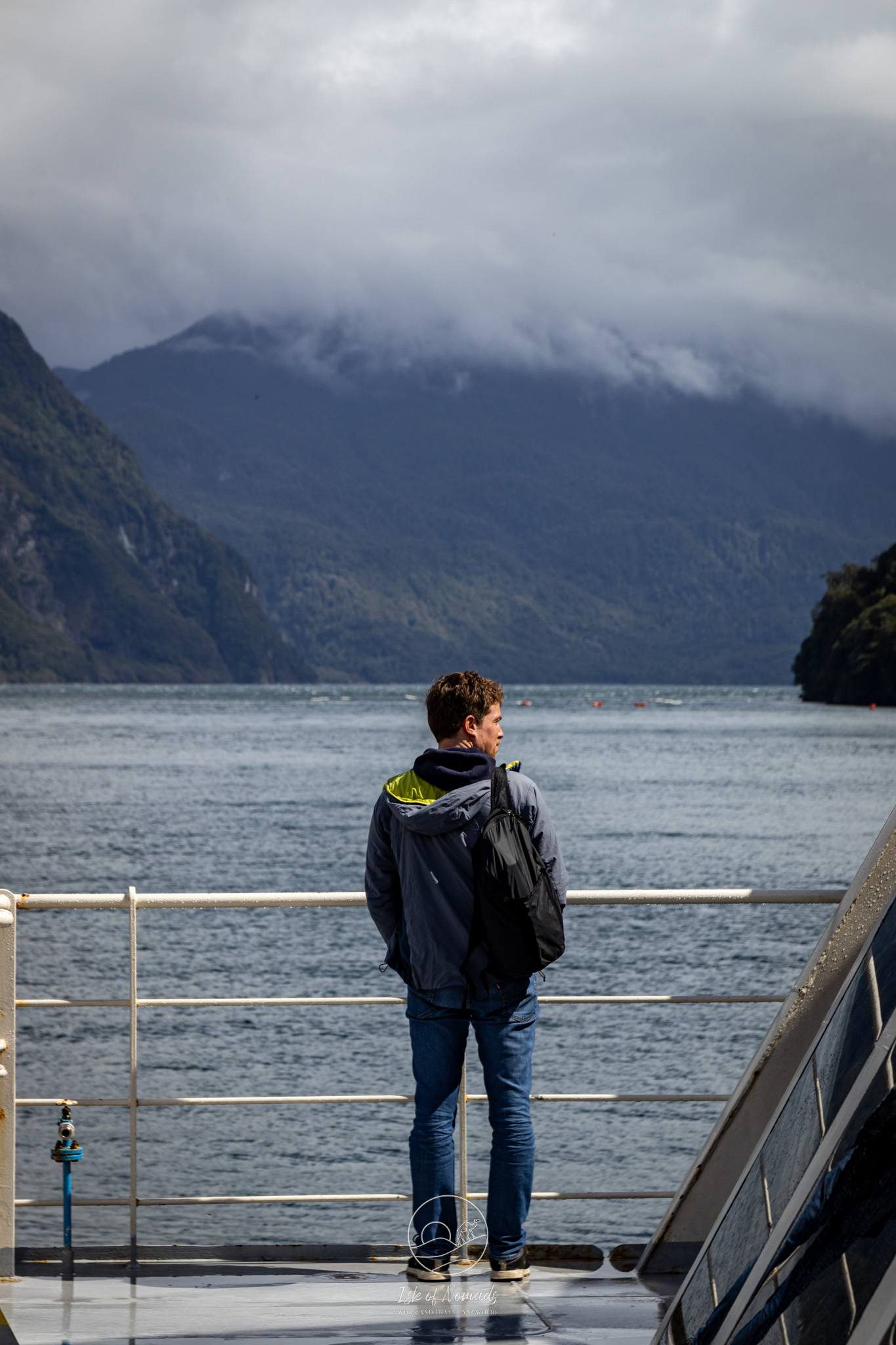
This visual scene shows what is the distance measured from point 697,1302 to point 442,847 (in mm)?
1359


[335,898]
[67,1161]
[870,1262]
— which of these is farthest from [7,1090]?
[870,1262]

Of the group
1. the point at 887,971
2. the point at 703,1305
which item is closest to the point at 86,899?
the point at 703,1305

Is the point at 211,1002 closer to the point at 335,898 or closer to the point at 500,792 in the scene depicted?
the point at 335,898

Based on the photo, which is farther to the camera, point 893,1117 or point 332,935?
point 332,935

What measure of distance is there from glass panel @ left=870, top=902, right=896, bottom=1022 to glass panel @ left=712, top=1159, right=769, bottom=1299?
1.55ft

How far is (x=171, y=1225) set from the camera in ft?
46.9

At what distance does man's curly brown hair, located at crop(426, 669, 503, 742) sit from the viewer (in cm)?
375

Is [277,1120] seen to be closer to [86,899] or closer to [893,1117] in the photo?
[86,899]

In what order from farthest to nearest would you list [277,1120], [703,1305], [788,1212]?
[277,1120] < [703,1305] < [788,1212]

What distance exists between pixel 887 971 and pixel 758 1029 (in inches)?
863

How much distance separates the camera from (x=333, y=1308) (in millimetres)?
3629

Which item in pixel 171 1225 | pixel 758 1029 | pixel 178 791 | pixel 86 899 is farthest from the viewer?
pixel 178 791

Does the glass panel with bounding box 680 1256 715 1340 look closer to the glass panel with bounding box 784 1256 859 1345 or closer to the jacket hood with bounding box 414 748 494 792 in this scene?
the glass panel with bounding box 784 1256 859 1345

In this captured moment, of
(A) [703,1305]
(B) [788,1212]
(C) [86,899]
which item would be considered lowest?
(A) [703,1305]
